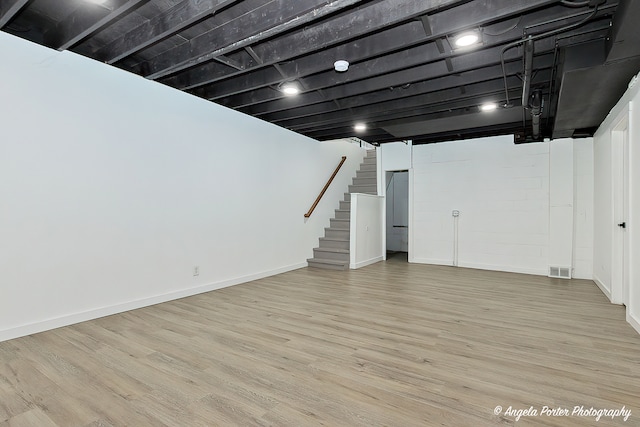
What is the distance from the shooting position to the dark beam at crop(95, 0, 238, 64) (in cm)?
269

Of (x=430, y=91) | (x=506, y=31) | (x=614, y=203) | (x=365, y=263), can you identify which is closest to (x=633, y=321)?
(x=614, y=203)

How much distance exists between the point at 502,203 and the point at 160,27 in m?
6.34

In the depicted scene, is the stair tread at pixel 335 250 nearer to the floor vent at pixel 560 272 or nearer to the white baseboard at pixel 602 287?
the floor vent at pixel 560 272

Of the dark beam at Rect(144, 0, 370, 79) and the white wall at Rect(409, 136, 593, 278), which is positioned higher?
the dark beam at Rect(144, 0, 370, 79)

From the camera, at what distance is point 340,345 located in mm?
2904

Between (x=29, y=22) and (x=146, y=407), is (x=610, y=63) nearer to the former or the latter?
(x=146, y=407)

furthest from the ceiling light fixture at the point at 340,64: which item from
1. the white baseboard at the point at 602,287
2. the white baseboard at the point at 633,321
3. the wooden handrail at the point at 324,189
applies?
the white baseboard at the point at 602,287

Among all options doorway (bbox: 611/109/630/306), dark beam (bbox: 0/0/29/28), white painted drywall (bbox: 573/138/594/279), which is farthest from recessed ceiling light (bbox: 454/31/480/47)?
white painted drywall (bbox: 573/138/594/279)

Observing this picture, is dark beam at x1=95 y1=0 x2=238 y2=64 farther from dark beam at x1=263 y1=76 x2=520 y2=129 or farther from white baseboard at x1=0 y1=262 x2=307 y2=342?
white baseboard at x1=0 y1=262 x2=307 y2=342

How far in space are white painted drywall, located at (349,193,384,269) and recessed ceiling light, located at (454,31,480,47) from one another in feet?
12.1

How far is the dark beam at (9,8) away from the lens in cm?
255

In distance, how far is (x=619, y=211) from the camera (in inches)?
164

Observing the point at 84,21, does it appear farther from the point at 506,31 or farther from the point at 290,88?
the point at 506,31

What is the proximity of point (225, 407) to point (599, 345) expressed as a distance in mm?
3156
